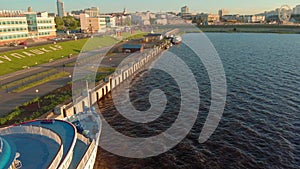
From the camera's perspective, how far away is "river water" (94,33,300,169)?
33594 mm

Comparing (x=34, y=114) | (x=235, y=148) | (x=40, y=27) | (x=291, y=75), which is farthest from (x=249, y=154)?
(x=40, y=27)

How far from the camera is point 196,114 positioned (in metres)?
47.1

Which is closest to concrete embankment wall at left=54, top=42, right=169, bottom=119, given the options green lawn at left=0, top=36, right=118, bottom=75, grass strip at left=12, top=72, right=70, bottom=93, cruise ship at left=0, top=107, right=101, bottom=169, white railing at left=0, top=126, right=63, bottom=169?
cruise ship at left=0, top=107, right=101, bottom=169

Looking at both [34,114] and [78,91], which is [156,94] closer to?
[78,91]

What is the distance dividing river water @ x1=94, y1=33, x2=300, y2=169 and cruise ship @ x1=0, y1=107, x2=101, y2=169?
20.0ft

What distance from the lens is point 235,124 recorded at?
4309 centimetres

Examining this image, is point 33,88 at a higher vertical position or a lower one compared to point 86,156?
higher

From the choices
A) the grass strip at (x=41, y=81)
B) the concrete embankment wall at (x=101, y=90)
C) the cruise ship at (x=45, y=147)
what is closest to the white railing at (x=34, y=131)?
the cruise ship at (x=45, y=147)

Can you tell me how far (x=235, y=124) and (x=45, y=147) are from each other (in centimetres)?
3076

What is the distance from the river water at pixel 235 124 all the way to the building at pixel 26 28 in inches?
2802

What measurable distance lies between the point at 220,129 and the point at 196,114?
6.46 metres

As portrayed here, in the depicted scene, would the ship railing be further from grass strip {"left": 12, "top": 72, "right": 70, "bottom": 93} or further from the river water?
grass strip {"left": 12, "top": 72, "right": 70, "bottom": 93}

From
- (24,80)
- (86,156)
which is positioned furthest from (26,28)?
(86,156)

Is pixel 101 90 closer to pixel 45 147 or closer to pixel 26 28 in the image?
pixel 45 147
